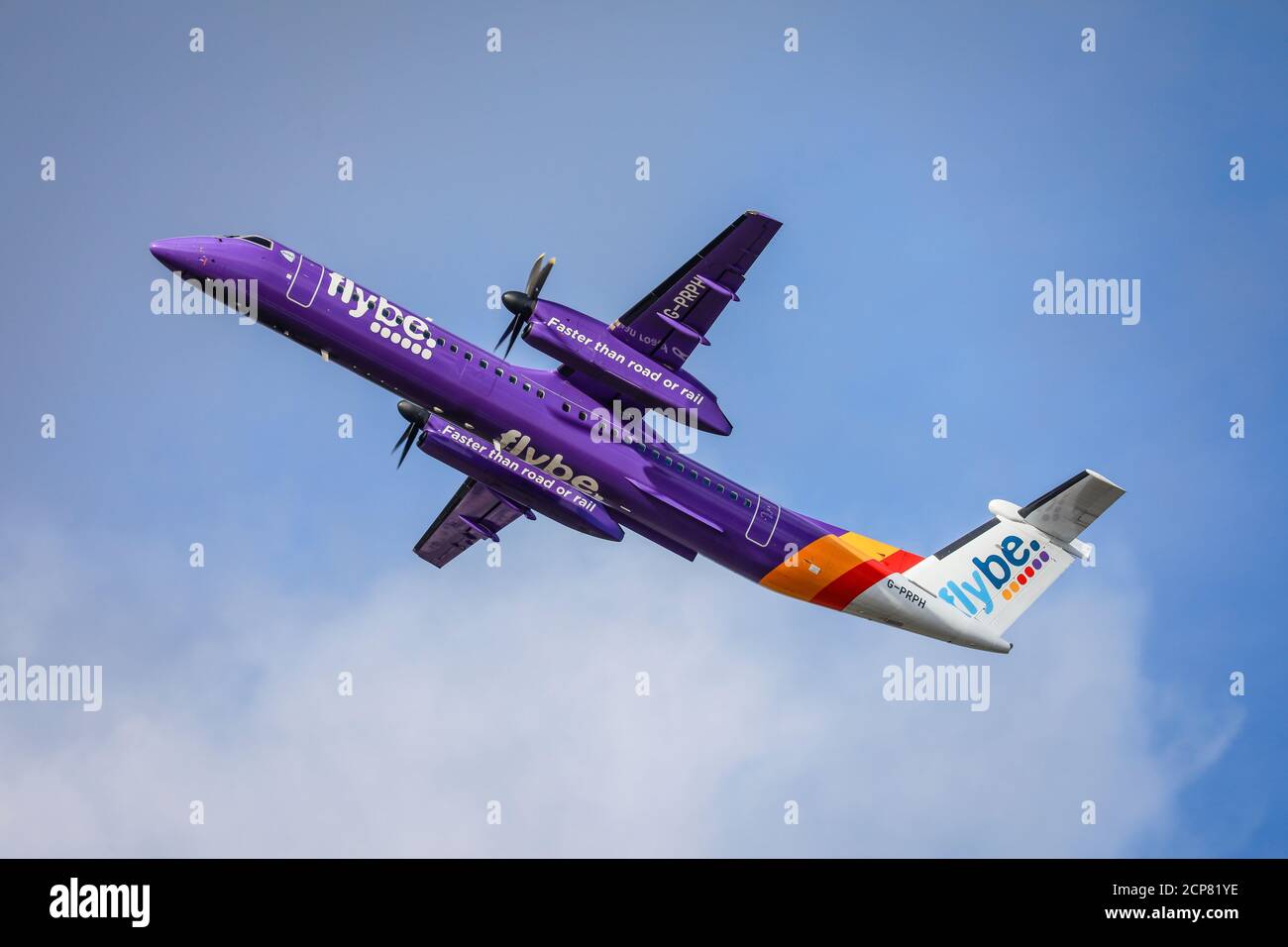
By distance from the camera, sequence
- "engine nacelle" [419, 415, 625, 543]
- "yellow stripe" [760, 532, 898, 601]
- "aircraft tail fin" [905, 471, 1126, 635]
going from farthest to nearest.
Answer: "aircraft tail fin" [905, 471, 1126, 635]
"yellow stripe" [760, 532, 898, 601]
"engine nacelle" [419, 415, 625, 543]

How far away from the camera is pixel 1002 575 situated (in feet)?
114

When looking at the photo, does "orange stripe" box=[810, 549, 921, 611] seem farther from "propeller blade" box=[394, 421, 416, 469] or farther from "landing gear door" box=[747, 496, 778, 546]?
"propeller blade" box=[394, 421, 416, 469]

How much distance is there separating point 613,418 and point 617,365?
4.77 ft

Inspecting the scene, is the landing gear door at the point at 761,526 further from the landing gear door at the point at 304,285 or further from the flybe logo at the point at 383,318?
the landing gear door at the point at 304,285

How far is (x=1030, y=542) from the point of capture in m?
34.9

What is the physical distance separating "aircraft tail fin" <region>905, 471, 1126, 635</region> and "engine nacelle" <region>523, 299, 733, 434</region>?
23.0 ft

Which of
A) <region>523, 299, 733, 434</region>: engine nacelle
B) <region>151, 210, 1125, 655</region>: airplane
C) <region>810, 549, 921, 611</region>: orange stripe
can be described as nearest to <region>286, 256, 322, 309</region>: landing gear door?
<region>151, 210, 1125, 655</region>: airplane

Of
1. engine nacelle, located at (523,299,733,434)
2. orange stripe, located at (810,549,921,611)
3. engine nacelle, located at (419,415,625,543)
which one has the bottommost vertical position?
orange stripe, located at (810,549,921,611)

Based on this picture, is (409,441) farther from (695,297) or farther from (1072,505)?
(1072,505)

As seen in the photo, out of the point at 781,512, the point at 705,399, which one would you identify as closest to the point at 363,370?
the point at 705,399

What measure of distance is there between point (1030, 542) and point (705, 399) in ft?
31.9

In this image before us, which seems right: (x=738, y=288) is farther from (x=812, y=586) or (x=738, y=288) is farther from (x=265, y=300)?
(x=265, y=300)

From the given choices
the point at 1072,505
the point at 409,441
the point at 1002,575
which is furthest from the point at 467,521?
the point at 1072,505

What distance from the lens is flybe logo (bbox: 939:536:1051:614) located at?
34344 millimetres
